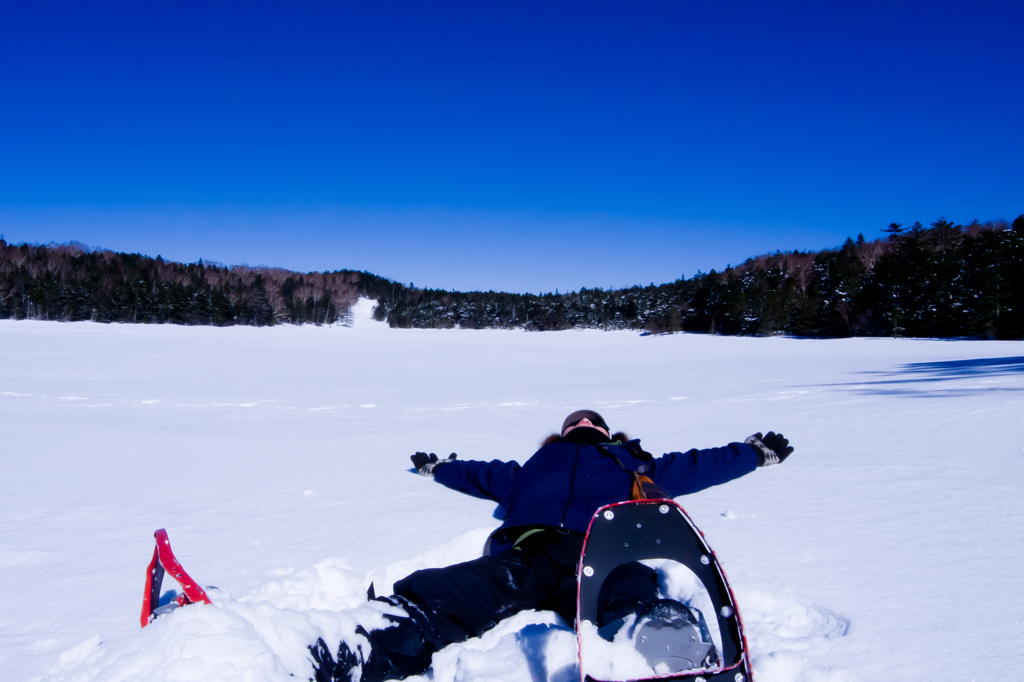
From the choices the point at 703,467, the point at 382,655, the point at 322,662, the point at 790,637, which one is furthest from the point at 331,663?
the point at 703,467

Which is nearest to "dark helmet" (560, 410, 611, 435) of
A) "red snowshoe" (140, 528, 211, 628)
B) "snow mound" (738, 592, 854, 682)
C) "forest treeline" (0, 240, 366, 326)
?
"snow mound" (738, 592, 854, 682)

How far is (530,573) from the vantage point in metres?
1.80

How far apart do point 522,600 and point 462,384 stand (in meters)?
8.22

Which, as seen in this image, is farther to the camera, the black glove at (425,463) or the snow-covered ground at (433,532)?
the black glove at (425,463)

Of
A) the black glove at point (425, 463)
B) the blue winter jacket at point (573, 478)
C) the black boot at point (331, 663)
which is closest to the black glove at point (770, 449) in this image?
the blue winter jacket at point (573, 478)

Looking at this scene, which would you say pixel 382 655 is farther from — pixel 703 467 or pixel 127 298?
pixel 127 298

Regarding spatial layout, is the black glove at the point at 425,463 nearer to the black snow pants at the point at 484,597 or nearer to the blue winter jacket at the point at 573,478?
the blue winter jacket at the point at 573,478

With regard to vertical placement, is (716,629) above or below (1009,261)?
below

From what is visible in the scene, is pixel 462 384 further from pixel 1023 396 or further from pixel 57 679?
pixel 57 679

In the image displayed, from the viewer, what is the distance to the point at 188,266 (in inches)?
2965

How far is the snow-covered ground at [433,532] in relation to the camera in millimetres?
1389

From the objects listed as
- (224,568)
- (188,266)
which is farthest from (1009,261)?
(188,266)

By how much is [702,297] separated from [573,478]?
5104cm

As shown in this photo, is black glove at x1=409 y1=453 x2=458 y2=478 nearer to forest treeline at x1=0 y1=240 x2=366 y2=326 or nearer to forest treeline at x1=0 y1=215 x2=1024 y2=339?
forest treeline at x1=0 y1=215 x2=1024 y2=339
